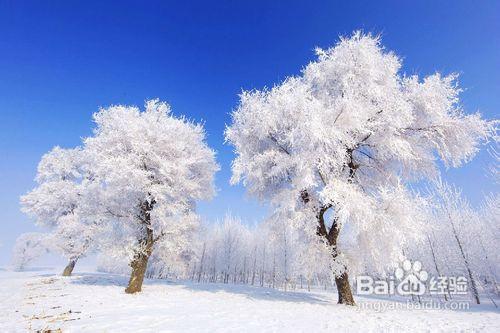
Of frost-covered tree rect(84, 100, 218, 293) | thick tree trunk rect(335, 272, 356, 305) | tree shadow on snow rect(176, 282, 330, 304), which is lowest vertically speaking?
tree shadow on snow rect(176, 282, 330, 304)

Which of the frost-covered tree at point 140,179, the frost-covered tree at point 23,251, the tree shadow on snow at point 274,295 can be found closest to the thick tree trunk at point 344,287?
the tree shadow on snow at point 274,295

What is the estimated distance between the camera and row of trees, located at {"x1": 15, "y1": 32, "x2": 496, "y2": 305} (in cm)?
1195

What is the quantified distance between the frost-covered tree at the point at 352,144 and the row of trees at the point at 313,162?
0.19ft

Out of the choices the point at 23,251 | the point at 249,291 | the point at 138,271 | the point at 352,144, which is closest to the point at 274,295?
the point at 249,291

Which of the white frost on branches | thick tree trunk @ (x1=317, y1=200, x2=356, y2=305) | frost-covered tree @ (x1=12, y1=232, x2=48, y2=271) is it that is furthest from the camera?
frost-covered tree @ (x1=12, y1=232, x2=48, y2=271)

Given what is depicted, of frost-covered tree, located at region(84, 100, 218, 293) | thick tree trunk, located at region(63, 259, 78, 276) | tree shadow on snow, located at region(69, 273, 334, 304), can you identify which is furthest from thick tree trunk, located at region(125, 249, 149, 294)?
thick tree trunk, located at region(63, 259, 78, 276)

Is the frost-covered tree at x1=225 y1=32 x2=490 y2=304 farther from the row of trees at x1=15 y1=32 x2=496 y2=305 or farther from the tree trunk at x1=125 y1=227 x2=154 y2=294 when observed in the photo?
the tree trunk at x1=125 y1=227 x2=154 y2=294

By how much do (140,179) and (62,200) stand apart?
62.3ft

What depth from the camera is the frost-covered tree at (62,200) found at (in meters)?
25.8

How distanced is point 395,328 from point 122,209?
570 inches

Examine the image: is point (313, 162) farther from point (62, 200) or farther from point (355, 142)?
point (62, 200)

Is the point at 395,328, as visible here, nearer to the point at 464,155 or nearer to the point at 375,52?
the point at 464,155

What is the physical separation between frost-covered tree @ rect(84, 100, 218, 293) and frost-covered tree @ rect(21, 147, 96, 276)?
11.5m

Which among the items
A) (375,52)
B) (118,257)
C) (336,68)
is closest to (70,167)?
(118,257)
